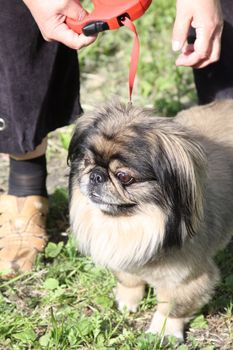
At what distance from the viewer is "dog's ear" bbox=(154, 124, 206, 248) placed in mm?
1602

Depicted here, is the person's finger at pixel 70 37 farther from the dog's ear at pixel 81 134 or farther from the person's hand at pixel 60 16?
the dog's ear at pixel 81 134

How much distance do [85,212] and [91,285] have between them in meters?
0.37

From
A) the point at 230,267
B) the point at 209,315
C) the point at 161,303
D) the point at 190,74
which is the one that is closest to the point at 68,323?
the point at 161,303

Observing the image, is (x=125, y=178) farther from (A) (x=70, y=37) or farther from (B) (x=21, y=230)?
(B) (x=21, y=230)

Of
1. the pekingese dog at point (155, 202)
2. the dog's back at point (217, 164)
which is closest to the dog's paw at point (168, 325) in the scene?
the pekingese dog at point (155, 202)

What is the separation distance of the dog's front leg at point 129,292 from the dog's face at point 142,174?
0.84 feet

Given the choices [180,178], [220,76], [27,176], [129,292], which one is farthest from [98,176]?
[220,76]

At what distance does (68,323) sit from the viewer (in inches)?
74.5

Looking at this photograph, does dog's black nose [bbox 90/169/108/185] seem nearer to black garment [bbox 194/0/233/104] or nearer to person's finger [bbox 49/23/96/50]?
person's finger [bbox 49/23/96/50]

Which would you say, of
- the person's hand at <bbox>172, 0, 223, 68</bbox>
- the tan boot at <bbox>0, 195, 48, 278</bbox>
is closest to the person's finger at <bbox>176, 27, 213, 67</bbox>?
the person's hand at <bbox>172, 0, 223, 68</bbox>

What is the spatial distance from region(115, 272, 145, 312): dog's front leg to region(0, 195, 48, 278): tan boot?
330 millimetres

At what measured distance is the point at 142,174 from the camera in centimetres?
159

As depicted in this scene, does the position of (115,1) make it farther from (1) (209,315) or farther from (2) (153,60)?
(2) (153,60)

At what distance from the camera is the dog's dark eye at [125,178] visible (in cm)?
159
